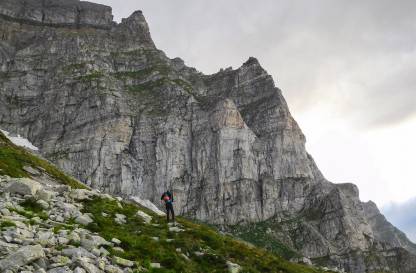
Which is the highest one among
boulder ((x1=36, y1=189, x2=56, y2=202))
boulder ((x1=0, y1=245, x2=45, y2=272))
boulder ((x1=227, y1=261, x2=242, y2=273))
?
boulder ((x1=36, y1=189, x2=56, y2=202))

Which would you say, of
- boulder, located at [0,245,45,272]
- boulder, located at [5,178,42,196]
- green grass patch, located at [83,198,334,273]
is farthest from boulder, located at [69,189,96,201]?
boulder, located at [0,245,45,272]

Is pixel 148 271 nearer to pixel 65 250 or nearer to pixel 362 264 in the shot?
pixel 65 250

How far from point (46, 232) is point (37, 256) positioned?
11.9 ft

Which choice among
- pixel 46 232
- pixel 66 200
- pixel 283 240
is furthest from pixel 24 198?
pixel 283 240

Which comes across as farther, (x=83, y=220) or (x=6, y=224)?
(x=83, y=220)

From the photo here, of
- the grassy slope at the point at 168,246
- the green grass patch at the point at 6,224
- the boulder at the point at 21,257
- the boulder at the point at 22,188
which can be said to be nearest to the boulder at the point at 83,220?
the grassy slope at the point at 168,246

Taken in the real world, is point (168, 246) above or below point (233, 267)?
above

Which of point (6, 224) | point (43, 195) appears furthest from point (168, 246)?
point (6, 224)

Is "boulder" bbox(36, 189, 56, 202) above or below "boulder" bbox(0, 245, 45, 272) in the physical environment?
above

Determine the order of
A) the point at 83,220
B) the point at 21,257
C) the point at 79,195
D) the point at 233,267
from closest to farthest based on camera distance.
Answer: the point at 21,257 < the point at 83,220 < the point at 233,267 < the point at 79,195

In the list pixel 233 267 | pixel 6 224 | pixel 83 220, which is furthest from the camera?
pixel 233 267

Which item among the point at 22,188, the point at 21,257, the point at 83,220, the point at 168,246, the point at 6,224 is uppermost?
the point at 22,188

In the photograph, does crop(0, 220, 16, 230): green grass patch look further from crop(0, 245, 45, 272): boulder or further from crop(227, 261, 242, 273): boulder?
crop(227, 261, 242, 273): boulder

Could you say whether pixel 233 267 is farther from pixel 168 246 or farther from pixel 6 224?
pixel 6 224
